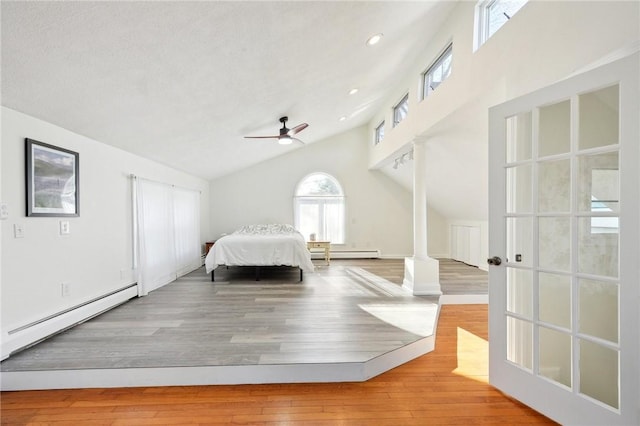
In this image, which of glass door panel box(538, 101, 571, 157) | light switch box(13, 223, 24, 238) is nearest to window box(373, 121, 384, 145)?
glass door panel box(538, 101, 571, 157)

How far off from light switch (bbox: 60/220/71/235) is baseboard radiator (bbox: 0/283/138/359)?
0.74 meters

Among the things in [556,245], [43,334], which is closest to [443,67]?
[556,245]

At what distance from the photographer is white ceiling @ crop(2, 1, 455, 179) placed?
1.78 metres

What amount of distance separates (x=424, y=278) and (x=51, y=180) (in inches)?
171

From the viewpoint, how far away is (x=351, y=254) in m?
7.34

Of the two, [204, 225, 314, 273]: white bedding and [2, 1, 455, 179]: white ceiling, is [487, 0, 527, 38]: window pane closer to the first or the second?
[2, 1, 455, 179]: white ceiling

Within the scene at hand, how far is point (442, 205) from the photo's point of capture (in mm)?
6719

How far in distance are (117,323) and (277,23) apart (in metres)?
3.23

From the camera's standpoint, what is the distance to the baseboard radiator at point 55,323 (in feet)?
7.37

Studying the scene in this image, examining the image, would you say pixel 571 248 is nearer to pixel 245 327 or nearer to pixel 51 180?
pixel 245 327

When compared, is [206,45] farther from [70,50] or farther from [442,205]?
[442,205]

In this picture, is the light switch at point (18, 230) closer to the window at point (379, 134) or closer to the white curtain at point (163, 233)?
the white curtain at point (163, 233)

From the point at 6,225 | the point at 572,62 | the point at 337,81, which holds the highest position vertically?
the point at 337,81

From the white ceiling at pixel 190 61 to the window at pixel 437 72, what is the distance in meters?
0.33
